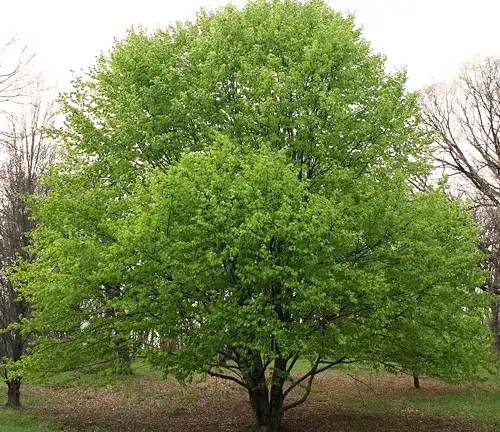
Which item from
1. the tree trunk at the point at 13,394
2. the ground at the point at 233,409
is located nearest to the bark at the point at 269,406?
the ground at the point at 233,409

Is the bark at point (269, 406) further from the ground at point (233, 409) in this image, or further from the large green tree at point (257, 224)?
the ground at point (233, 409)

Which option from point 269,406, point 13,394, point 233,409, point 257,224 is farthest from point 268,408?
point 13,394

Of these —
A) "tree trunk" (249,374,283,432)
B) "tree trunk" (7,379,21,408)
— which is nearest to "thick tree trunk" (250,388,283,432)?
"tree trunk" (249,374,283,432)

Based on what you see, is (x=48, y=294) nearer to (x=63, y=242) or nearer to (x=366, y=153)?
(x=63, y=242)

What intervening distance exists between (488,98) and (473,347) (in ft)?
41.4

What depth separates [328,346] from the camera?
13172 mm

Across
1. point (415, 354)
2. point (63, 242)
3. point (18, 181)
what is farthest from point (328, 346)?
point (18, 181)

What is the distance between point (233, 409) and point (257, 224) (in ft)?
44.5

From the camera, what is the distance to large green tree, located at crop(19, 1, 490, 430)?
11773mm

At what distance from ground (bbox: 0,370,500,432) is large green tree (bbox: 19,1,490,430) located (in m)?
2.85

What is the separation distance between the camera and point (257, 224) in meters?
10.9

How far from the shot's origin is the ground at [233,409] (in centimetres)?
1738

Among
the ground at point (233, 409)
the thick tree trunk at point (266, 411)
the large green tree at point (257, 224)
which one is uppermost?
the large green tree at point (257, 224)

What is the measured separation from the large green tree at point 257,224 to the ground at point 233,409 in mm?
2847
